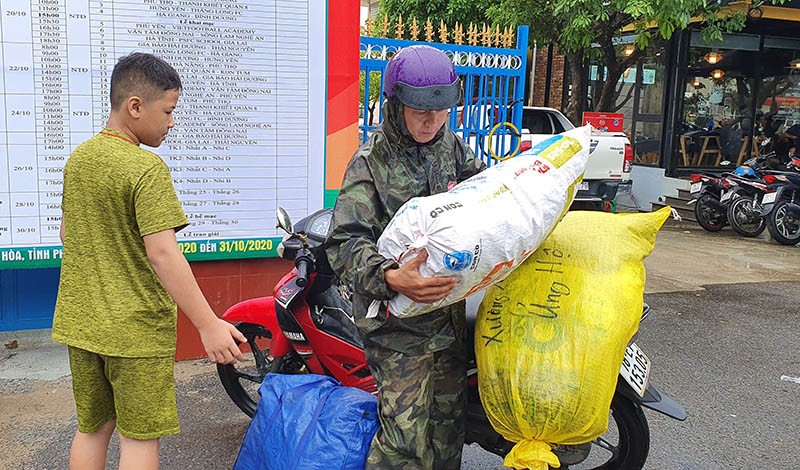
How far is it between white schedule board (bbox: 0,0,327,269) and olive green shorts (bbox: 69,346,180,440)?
5.98 ft

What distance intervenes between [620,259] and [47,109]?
3.09 m

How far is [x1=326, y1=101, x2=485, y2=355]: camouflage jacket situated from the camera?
213 cm

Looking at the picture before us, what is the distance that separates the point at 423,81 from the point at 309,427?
1.26 meters

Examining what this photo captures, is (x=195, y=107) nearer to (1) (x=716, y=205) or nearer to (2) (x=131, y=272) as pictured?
(2) (x=131, y=272)

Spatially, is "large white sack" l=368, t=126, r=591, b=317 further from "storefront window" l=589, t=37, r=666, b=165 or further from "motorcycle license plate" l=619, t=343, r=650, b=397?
A: "storefront window" l=589, t=37, r=666, b=165

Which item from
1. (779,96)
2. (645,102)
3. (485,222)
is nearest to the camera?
(485,222)

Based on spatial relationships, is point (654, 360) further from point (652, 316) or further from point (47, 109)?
point (47, 109)

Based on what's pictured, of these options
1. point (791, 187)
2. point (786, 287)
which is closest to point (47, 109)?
point (786, 287)

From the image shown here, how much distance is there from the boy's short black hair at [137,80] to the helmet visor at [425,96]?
29.4 inches

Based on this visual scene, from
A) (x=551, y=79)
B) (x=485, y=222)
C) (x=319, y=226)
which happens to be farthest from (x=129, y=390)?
(x=551, y=79)

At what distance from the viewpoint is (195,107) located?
393cm

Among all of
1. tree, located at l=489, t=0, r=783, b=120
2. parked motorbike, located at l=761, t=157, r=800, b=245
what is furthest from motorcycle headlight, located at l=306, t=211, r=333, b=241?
parked motorbike, located at l=761, t=157, r=800, b=245

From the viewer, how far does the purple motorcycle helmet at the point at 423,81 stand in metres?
2.08

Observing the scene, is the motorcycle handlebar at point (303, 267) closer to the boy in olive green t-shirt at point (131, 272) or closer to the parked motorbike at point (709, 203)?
the boy in olive green t-shirt at point (131, 272)
